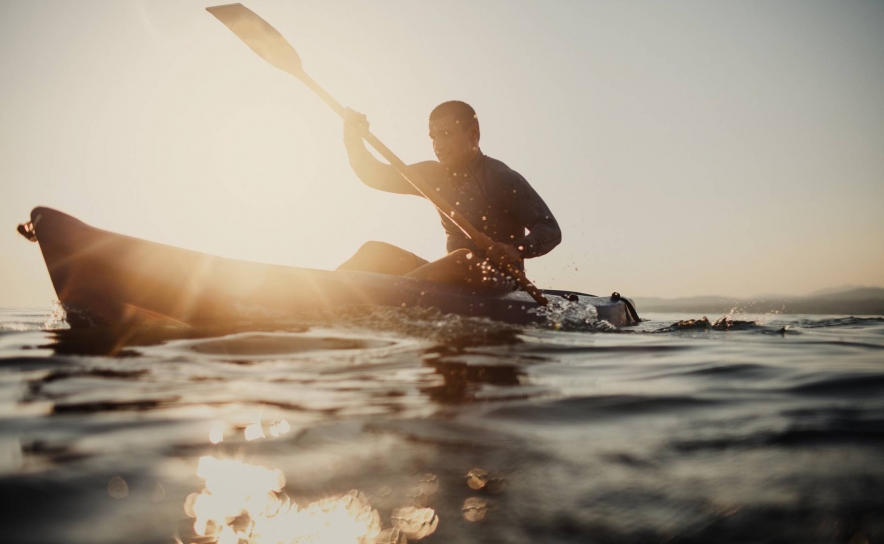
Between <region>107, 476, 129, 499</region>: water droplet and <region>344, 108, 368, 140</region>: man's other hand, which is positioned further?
<region>344, 108, 368, 140</region>: man's other hand

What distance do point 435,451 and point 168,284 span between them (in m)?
2.74

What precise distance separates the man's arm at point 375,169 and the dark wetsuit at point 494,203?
2 cm

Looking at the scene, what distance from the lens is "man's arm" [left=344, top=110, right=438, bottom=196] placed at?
16.5ft

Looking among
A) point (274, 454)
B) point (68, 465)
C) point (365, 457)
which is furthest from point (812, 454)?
point (68, 465)

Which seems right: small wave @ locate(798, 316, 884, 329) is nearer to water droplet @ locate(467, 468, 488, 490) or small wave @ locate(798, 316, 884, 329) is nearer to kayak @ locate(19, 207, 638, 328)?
kayak @ locate(19, 207, 638, 328)

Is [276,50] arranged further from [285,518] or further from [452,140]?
[285,518]

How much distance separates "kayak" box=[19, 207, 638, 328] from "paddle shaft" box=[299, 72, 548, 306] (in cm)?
72

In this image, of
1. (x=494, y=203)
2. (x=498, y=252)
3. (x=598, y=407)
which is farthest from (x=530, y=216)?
(x=598, y=407)

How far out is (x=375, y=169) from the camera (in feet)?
17.5

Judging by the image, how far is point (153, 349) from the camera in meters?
2.37

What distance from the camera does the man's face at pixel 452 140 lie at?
473cm

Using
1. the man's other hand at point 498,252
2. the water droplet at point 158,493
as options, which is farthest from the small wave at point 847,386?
the man's other hand at point 498,252

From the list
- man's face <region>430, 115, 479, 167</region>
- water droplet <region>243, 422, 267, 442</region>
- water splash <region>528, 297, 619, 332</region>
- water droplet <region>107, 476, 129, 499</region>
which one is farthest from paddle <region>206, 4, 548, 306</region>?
water droplet <region>107, 476, 129, 499</region>

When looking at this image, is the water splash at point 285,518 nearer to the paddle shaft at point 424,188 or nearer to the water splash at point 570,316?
the water splash at point 570,316
